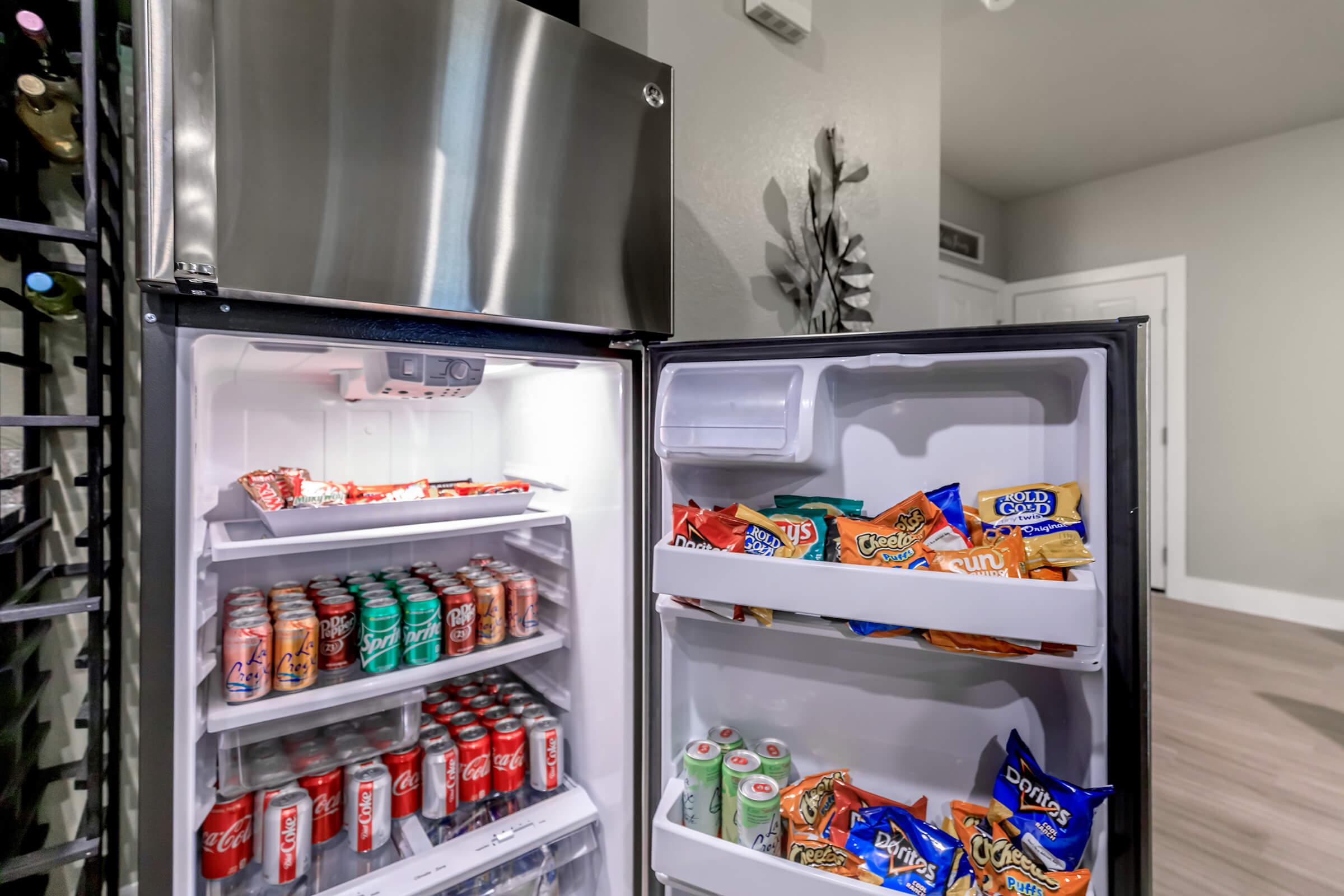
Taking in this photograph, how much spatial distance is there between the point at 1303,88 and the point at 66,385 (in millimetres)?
4696

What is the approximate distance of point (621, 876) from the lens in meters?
1.05

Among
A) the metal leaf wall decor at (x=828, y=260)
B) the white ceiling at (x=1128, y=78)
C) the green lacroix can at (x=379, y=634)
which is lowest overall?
the green lacroix can at (x=379, y=634)

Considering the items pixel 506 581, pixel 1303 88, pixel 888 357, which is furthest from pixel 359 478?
pixel 1303 88

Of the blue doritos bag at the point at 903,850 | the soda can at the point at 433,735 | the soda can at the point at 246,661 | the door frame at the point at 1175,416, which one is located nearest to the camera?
the blue doritos bag at the point at 903,850

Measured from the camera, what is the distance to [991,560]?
29.4 inches

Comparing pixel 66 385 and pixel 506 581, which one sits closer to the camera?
pixel 66 385

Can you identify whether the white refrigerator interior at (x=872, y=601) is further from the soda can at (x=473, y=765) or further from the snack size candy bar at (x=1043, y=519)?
the soda can at (x=473, y=765)

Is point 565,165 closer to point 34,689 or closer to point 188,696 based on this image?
point 188,696

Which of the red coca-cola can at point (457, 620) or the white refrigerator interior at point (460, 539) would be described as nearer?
the white refrigerator interior at point (460, 539)

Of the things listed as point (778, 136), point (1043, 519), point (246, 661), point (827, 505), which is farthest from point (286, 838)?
point (778, 136)

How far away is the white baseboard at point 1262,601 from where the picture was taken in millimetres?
3250

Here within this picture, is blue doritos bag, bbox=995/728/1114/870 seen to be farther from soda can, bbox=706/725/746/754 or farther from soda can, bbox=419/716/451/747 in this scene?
soda can, bbox=419/716/451/747

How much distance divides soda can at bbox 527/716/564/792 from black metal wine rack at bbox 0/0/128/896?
59cm

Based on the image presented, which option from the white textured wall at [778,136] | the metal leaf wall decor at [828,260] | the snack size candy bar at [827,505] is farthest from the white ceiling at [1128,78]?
the snack size candy bar at [827,505]
